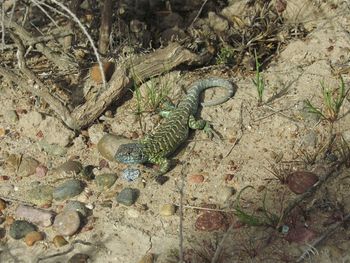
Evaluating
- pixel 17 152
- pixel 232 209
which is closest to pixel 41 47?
pixel 17 152

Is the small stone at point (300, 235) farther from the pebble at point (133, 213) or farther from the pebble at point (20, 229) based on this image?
the pebble at point (20, 229)

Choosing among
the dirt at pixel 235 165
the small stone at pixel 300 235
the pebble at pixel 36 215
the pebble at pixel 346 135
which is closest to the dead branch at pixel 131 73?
the dirt at pixel 235 165

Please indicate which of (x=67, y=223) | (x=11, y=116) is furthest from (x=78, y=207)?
(x=11, y=116)

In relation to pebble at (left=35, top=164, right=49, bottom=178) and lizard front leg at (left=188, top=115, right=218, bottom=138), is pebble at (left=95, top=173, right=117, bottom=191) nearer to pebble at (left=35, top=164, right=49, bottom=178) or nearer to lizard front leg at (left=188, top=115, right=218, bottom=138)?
pebble at (left=35, top=164, right=49, bottom=178)

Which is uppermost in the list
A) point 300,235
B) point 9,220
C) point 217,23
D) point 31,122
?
point 217,23

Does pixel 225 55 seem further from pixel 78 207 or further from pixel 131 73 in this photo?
pixel 78 207
